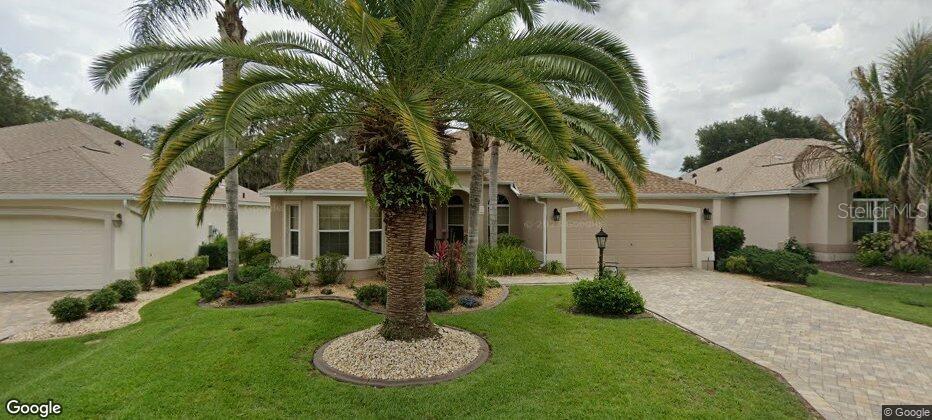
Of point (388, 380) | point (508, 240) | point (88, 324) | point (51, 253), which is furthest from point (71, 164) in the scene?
point (508, 240)

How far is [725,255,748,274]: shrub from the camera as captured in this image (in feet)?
44.7

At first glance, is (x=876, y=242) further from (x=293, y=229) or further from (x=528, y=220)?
(x=293, y=229)

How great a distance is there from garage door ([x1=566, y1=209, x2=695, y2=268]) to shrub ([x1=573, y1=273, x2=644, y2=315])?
6394 millimetres

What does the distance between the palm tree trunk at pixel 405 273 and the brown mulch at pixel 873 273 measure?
1573cm

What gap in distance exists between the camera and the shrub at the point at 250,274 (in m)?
10.4

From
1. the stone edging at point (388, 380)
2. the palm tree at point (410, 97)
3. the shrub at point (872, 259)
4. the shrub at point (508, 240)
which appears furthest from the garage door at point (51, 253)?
the shrub at point (872, 259)

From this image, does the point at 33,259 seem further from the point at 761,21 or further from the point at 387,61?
the point at 761,21

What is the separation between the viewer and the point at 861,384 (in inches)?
209

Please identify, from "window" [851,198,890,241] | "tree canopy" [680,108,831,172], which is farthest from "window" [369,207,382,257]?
"tree canopy" [680,108,831,172]

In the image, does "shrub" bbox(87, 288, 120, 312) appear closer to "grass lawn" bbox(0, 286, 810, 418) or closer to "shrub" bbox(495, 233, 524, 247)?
"grass lawn" bbox(0, 286, 810, 418)

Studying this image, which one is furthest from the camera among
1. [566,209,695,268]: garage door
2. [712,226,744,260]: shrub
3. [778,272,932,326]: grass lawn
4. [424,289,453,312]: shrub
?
[712,226,744,260]: shrub

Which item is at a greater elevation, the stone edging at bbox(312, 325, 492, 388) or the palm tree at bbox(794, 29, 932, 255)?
the palm tree at bbox(794, 29, 932, 255)

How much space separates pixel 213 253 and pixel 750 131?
1783 inches

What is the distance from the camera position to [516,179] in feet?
55.2
